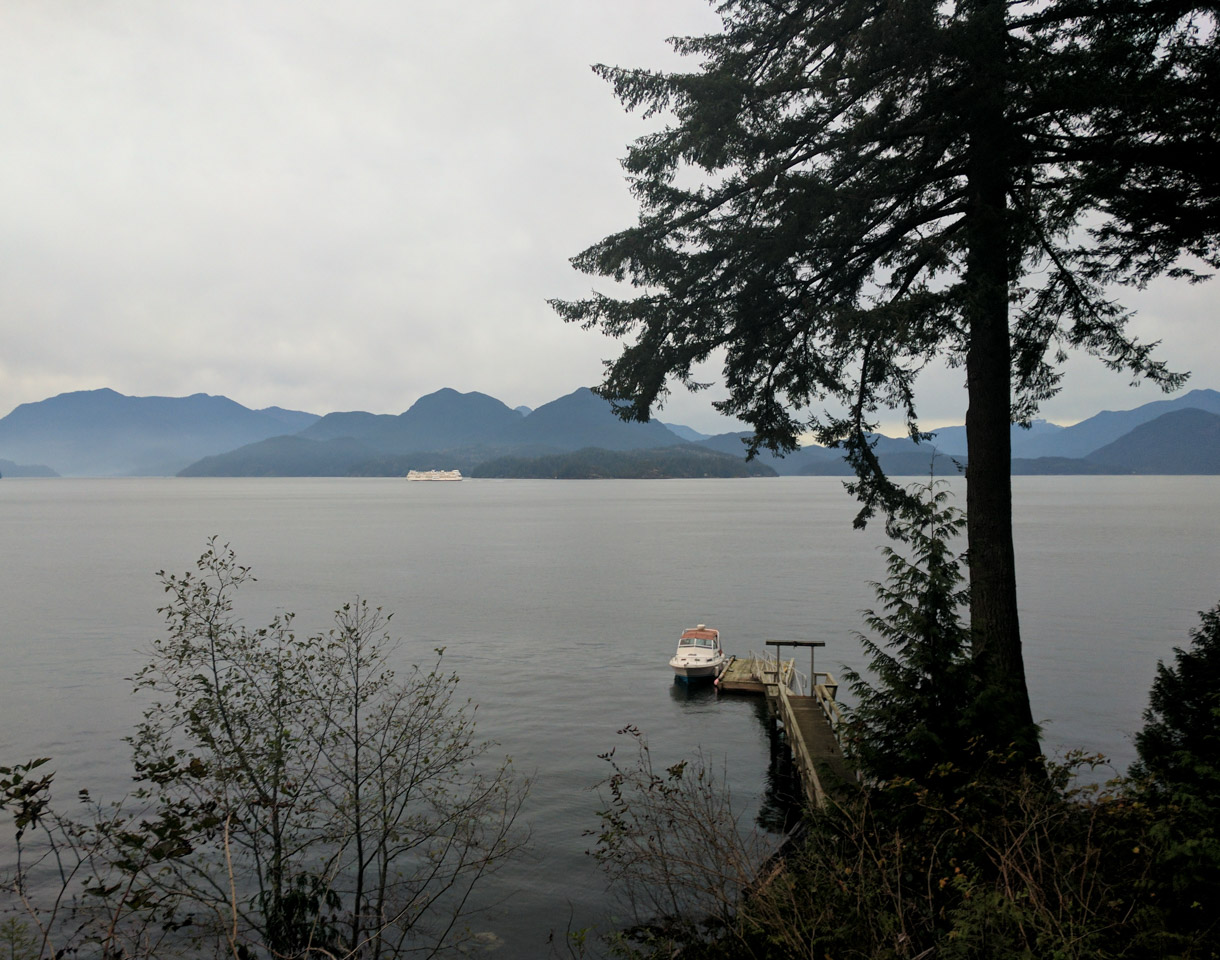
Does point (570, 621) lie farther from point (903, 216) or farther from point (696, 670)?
point (903, 216)

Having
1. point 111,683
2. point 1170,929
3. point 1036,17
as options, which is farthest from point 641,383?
point 111,683

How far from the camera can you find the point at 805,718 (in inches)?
834

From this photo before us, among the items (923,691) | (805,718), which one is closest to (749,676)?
(805,718)

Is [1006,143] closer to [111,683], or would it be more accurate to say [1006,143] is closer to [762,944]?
[762,944]

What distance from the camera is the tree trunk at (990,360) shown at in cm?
1012

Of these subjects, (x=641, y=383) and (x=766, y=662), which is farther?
(x=766, y=662)

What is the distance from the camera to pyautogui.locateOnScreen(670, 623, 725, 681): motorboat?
31.3m

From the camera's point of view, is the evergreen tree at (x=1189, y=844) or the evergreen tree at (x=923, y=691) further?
the evergreen tree at (x=923, y=691)

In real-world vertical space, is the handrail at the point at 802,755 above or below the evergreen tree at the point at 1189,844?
below

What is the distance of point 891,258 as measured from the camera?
519 inches

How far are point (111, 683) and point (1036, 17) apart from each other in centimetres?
3579

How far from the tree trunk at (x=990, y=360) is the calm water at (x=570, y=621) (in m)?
9.23

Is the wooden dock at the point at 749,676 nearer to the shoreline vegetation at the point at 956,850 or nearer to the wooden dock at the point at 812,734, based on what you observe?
the wooden dock at the point at 812,734

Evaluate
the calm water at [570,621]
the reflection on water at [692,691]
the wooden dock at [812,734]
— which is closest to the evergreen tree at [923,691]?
the wooden dock at [812,734]
